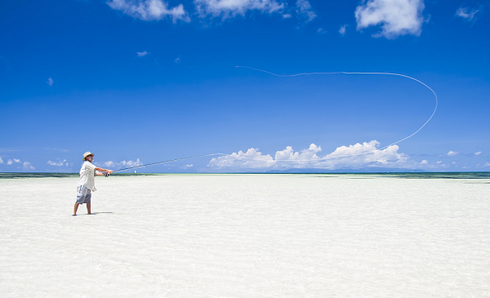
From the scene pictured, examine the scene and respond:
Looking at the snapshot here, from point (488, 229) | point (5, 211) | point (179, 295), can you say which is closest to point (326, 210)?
point (488, 229)

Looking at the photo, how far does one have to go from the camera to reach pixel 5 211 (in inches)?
428

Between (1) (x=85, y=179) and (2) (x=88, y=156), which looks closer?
(1) (x=85, y=179)

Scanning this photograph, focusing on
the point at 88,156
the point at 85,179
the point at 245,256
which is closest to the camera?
the point at 245,256

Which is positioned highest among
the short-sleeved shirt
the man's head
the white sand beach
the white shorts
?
the man's head

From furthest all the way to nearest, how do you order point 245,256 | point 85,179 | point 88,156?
point 88,156
point 85,179
point 245,256

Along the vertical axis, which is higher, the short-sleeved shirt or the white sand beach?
the short-sleeved shirt

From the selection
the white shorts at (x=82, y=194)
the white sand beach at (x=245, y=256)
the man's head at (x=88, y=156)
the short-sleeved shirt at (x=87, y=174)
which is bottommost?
the white sand beach at (x=245, y=256)

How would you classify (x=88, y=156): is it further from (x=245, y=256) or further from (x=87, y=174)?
(x=245, y=256)

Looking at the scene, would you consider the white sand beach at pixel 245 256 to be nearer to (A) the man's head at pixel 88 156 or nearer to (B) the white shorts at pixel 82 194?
(B) the white shorts at pixel 82 194

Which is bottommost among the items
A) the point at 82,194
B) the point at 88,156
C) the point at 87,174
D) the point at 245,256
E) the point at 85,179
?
the point at 245,256

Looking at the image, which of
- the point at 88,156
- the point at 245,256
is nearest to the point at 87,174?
the point at 88,156

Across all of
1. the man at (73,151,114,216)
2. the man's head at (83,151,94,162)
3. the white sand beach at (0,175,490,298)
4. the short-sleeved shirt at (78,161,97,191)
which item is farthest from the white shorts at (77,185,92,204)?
the man's head at (83,151,94,162)

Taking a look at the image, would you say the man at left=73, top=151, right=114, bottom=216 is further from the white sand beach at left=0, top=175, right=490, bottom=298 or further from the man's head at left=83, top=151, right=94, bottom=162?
the white sand beach at left=0, top=175, right=490, bottom=298

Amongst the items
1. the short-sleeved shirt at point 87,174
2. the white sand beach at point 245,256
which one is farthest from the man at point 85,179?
the white sand beach at point 245,256
